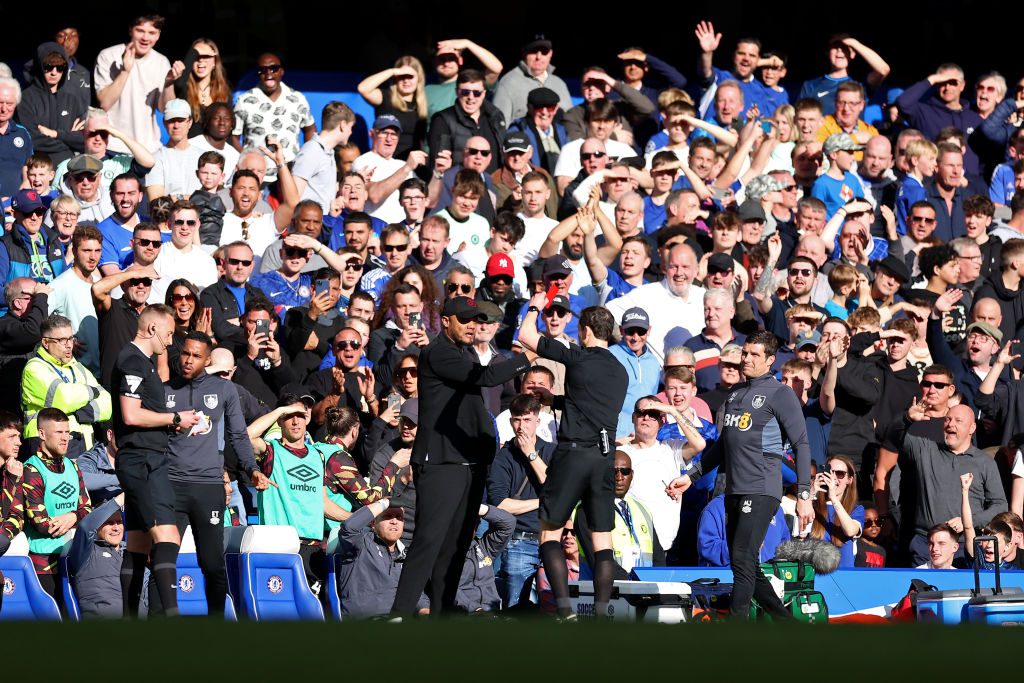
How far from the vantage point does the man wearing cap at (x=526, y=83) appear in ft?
50.2

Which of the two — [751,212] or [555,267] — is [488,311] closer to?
[555,267]

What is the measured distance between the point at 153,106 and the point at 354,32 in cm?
365

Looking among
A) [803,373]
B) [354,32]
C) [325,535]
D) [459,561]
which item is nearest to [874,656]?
[459,561]

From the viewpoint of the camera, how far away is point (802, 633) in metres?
4.63

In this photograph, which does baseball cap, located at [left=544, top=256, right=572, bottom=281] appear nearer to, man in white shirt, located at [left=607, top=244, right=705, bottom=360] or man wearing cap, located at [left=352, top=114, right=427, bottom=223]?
man in white shirt, located at [left=607, top=244, right=705, bottom=360]

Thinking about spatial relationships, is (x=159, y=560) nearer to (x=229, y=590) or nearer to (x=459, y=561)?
(x=229, y=590)

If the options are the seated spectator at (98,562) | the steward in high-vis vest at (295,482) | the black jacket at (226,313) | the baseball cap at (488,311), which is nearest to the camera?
the baseball cap at (488,311)

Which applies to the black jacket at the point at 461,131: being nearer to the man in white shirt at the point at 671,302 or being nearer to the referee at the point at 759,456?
the man in white shirt at the point at 671,302

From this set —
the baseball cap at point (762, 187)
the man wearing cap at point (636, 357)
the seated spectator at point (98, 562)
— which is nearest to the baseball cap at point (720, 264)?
the man wearing cap at point (636, 357)

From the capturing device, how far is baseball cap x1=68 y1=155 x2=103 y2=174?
12.8 meters

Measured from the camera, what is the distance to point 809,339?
12469mm

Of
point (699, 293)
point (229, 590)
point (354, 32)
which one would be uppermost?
point (354, 32)

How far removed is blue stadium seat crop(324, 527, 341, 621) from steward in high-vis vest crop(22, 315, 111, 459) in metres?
1.84

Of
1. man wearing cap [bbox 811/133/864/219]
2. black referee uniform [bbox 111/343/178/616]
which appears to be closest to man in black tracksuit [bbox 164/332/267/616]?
black referee uniform [bbox 111/343/178/616]
